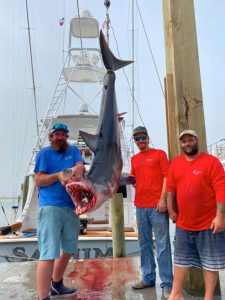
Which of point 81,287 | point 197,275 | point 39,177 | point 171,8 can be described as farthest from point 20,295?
point 171,8

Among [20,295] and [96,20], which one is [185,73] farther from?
[96,20]

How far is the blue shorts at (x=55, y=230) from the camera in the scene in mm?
2719

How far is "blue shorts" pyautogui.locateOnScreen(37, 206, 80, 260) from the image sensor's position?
272 centimetres

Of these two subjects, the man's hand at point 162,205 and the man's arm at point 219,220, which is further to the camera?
the man's hand at point 162,205

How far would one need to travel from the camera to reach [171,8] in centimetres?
313

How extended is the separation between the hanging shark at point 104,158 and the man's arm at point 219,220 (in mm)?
793

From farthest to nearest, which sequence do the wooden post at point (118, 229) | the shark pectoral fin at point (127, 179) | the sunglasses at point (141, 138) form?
the wooden post at point (118, 229) → the sunglasses at point (141, 138) → the shark pectoral fin at point (127, 179)

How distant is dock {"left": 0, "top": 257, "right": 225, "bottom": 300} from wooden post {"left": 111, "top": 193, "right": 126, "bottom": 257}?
18.7 inches

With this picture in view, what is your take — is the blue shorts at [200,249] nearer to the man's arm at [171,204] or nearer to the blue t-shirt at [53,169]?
the man's arm at [171,204]

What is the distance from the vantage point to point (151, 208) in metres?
3.17

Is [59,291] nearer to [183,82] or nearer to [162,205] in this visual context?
[162,205]

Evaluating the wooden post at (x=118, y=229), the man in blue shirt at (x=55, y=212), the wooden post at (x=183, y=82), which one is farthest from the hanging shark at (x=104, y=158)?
the wooden post at (x=118, y=229)

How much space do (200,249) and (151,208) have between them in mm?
751

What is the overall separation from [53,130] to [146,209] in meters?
1.08
